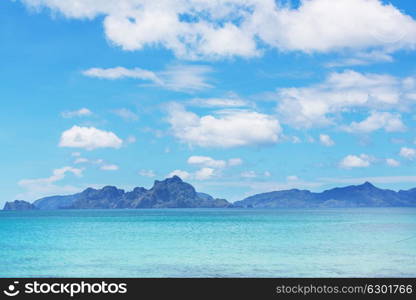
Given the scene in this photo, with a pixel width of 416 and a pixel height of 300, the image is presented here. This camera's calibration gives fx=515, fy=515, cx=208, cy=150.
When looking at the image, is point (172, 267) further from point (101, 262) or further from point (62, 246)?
point (62, 246)

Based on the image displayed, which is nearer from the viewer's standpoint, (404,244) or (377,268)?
(377,268)

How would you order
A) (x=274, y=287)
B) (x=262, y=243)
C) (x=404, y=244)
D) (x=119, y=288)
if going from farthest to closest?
(x=262, y=243), (x=404, y=244), (x=274, y=287), (x=119, y=288)

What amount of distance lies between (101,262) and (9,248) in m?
20.8

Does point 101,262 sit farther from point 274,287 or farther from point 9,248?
point 274,287

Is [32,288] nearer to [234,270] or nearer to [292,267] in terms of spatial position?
[234,270]

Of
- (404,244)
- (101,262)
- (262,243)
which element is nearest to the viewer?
(101,262)

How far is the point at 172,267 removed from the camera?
40.6 m

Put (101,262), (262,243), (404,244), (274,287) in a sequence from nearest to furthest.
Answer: (274,287)
(101,262)
(404,244)
(262,243)

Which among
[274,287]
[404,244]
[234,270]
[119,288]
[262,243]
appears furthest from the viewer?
[262,243]

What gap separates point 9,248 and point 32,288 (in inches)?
1844

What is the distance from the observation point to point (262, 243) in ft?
203

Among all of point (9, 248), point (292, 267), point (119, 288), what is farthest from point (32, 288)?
point (9, 248)

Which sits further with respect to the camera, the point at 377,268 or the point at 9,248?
the point at 9,248

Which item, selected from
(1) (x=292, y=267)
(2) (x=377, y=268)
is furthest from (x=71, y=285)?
(2) (x=377, y=268)
